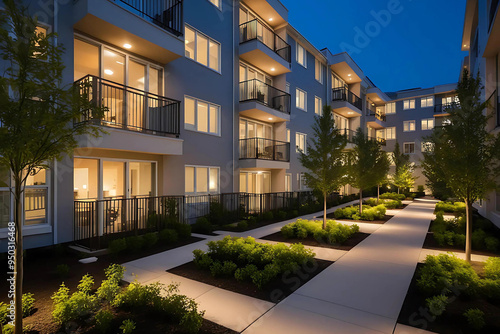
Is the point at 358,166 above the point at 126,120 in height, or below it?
below

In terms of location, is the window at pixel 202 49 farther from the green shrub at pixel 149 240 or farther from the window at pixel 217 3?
the green shrub at pixel 149 240

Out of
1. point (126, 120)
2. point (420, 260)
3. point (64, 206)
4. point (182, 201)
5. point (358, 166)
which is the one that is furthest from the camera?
point (358, 166)

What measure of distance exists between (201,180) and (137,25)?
23.7 ft

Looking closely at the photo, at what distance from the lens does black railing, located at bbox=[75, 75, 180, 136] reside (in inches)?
362

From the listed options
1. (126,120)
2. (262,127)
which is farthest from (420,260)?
(262,127)

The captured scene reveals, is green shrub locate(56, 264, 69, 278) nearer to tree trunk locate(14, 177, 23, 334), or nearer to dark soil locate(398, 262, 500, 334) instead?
tree trunk locate(14, 177, 23, 334)

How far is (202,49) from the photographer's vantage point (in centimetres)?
1394

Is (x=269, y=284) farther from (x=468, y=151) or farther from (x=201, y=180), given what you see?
(x=201, y=180)

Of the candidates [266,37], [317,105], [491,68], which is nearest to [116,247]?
[491,68]

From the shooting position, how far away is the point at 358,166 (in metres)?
16.2

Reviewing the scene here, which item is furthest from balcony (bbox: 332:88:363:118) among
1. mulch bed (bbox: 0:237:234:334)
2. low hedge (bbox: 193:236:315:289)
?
low hedge (bbox: 193:236:315:289)

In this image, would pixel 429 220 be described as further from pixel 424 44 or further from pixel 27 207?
pixel 424 44

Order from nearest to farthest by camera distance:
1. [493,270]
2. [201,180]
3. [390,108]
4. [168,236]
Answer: [493,270]
[168,236]
[201,180]
[390,108]

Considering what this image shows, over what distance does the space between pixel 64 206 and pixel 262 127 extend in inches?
512
